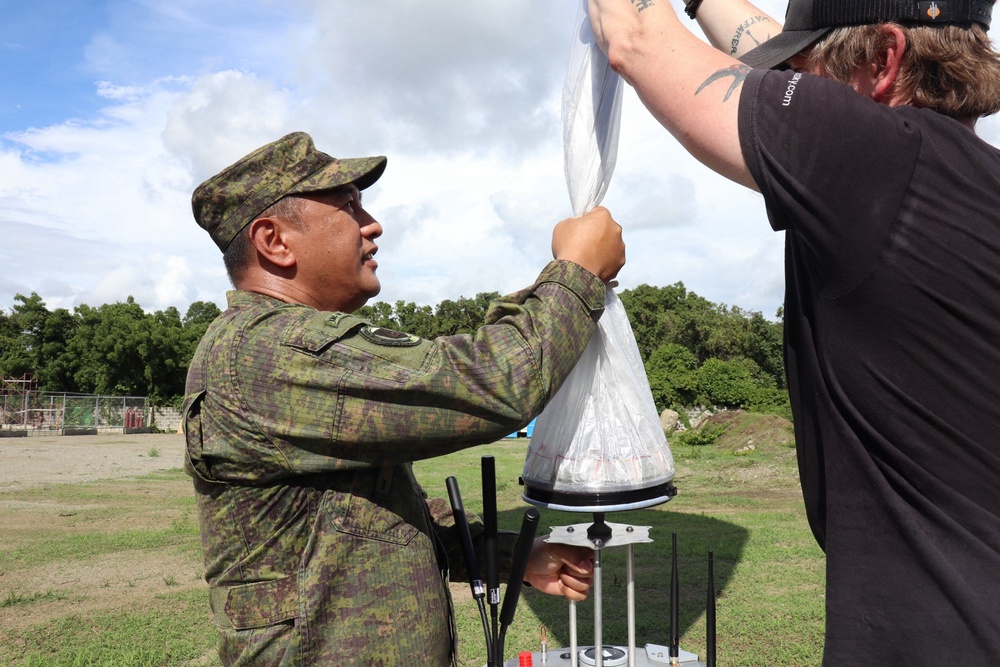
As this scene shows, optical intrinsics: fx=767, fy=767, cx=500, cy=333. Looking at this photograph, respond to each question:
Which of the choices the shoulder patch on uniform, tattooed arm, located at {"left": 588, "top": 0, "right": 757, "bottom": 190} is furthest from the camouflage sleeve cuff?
tattooed arm, located at {"left": 588, "top": 0, "right": 757, "bottom": 190}

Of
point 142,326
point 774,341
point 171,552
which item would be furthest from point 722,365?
point 142,326

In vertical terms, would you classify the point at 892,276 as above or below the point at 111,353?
below

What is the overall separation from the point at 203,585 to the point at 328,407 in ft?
20.3

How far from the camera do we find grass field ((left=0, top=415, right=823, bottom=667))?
537cm

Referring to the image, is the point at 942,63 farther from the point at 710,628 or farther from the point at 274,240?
the point at 710,628

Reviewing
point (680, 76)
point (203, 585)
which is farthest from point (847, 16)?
point (203, 585)

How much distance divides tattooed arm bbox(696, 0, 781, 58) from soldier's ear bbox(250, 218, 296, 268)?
122 centimetres

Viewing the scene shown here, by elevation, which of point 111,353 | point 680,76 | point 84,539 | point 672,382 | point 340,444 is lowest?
point 84,539

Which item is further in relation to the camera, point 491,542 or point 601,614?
point 601,614

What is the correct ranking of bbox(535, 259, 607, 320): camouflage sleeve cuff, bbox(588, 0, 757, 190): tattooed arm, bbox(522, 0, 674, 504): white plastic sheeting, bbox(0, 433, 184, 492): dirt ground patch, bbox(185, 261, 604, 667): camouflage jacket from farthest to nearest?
bbox(0, 433, 184, 492): dirt ground patch → bbox(522, 0, 674, 504): white plastic sheeting → bbox(535, 259, 607, 320): camouflage sleeve cuff → bbox(185, 261, 604, 667): camouflage jacket → bbox(588, 0, 757, 190): tattooed arm

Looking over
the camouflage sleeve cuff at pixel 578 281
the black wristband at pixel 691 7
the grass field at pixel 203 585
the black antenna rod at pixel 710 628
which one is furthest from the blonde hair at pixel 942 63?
the grass field at pixel 203 585

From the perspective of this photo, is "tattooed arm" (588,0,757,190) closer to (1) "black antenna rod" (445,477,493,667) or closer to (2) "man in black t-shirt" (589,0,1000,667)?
(2) "man in black t-shirt" (589,0,1000,667)

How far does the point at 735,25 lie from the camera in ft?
6.56

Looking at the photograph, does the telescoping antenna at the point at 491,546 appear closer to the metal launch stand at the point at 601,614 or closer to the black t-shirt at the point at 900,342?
the metal launch stand at the point at 601,614
